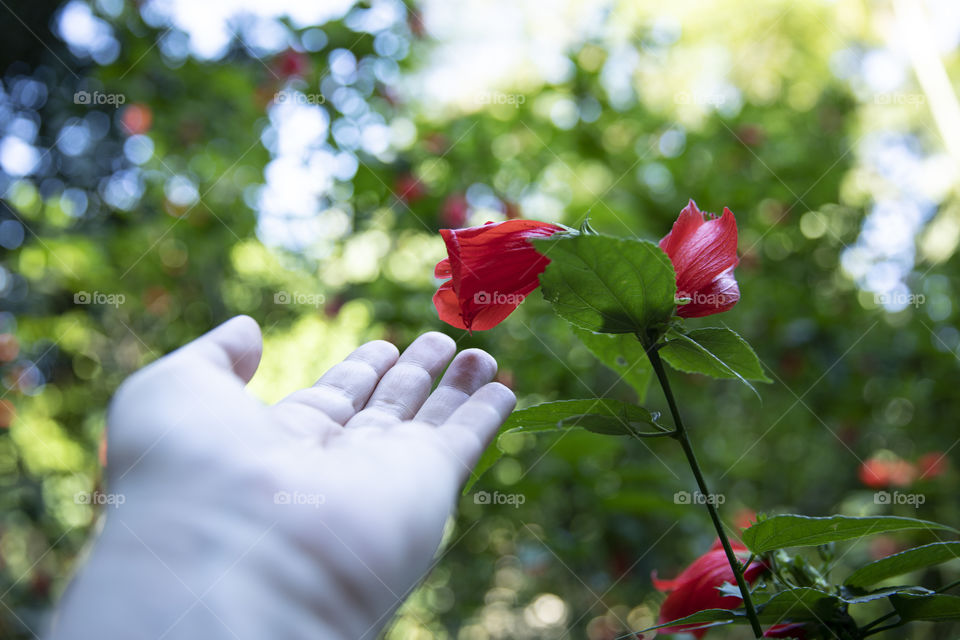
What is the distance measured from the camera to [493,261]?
0.56 metres

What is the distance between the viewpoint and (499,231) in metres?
0.56

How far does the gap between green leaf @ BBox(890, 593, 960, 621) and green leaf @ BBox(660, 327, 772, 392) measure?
0.19 meters

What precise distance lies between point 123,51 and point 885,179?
2.80 meters

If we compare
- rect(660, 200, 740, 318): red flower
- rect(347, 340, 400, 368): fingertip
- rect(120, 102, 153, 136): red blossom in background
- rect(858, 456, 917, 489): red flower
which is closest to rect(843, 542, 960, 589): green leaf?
rect(660, 200, 740, 318): red flower

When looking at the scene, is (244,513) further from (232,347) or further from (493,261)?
(493,261)

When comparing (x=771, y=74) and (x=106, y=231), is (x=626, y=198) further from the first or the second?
(x=771, y=74)

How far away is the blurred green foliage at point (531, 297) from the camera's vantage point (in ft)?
5.74

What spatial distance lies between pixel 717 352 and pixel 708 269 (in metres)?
0.07

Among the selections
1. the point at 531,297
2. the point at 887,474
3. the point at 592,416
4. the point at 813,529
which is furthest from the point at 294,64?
the point at 887,474

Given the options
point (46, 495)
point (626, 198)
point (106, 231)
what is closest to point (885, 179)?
point (626, 198)

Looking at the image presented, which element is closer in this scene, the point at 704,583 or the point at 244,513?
the point at 244,513

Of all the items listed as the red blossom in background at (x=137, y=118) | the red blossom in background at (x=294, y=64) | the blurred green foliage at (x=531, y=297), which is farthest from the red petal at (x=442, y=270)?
the red blossom in background at (x=137, y=118)

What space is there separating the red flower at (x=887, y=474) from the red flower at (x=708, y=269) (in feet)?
5.43

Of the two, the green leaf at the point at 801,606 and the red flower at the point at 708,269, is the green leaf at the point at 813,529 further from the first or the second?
the red flower at the point at 708,269
